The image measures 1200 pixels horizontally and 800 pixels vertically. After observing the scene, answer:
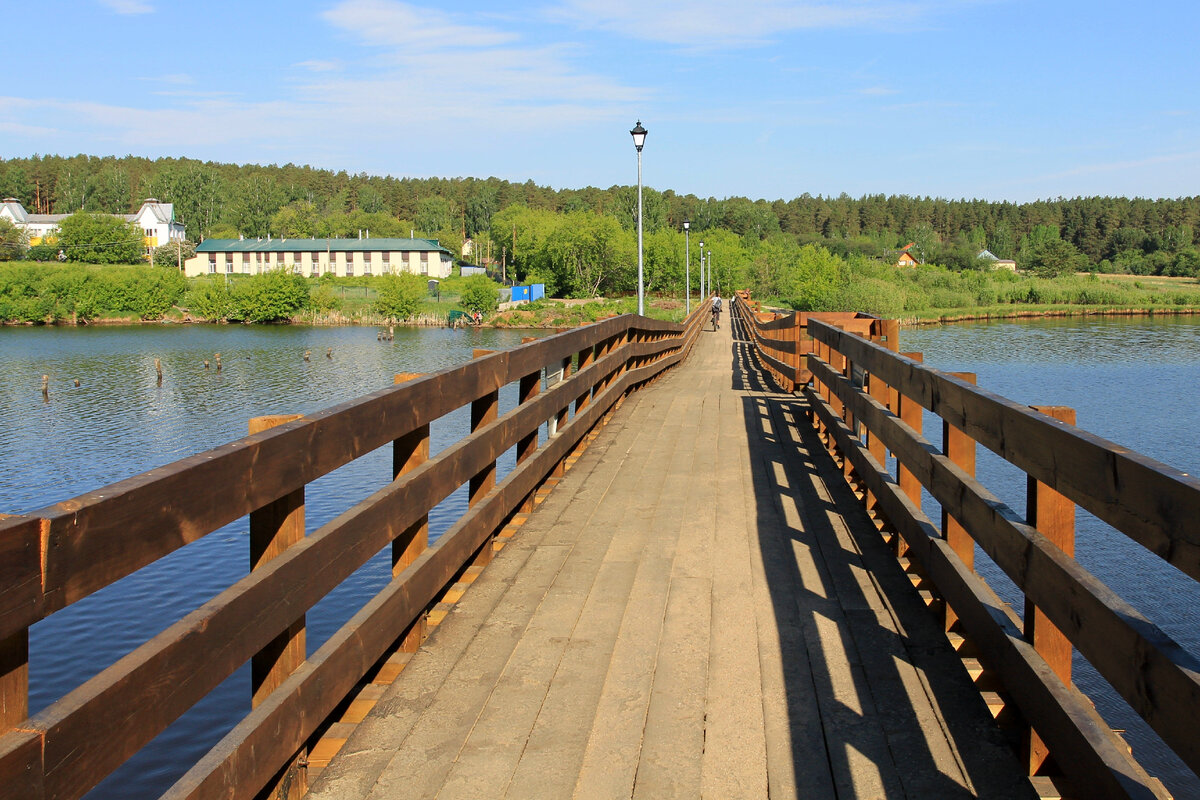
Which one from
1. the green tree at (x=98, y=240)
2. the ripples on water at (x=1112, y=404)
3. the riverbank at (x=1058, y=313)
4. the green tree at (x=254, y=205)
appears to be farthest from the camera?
the green tree at (x=254, y=205)

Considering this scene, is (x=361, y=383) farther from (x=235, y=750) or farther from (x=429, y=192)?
(x=429, y=192)

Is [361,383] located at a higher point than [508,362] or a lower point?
lower

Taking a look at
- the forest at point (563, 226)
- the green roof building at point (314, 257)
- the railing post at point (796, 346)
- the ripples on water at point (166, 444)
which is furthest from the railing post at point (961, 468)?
the green roof building at point (314, 257)

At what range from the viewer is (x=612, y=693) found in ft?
11.7

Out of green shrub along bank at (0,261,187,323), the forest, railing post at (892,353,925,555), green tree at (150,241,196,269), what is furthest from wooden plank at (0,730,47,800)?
green tree at (150,241,196,269)

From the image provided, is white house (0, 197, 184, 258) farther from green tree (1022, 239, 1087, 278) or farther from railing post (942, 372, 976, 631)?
railing post (942, 372, 976, 631)

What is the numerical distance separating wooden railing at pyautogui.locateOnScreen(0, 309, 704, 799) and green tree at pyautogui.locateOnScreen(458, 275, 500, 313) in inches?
3538

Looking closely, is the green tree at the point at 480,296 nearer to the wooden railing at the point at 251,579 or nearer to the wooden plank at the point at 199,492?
the wooden railing at the point at 251,579

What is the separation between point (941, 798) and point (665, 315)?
6982cm

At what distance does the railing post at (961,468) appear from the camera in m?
4.23

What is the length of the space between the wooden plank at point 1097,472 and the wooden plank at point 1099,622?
17 cm

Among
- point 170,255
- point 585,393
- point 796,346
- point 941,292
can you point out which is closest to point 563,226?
point 941,292

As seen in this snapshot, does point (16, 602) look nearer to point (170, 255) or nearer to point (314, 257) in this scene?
point (314, 257)

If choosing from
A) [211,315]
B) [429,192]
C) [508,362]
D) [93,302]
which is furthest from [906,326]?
[429,192]
